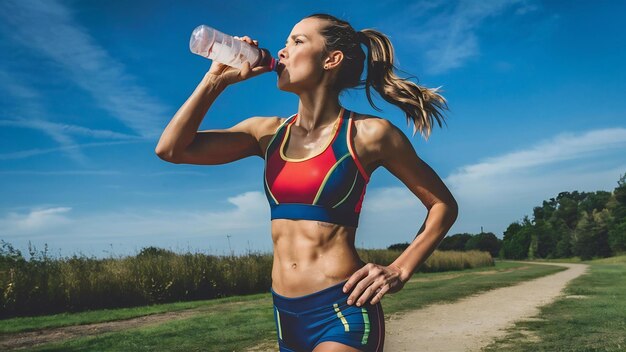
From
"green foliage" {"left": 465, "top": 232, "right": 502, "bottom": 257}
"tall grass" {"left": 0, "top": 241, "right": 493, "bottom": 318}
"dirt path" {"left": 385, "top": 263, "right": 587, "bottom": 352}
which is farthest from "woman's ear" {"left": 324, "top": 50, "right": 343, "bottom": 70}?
"green foliage" {"left": 465, "top": 232, "right": 502, "bottom": 257}

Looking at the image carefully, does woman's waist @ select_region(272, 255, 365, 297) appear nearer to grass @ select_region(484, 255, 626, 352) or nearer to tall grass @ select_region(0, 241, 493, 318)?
grass @ select_region(484, 255, 626, 352)

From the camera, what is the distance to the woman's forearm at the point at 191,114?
310 centimetres

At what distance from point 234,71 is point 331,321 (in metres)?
1.32

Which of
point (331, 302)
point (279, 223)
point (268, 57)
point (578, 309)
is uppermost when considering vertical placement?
point (268, 57)

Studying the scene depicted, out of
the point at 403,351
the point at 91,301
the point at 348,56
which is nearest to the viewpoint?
the point at 348,56

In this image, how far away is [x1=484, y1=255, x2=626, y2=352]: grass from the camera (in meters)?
9.53

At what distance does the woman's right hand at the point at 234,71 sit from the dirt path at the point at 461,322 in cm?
693

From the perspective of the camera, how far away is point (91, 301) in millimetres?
16781

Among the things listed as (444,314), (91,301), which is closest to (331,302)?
(444,314)

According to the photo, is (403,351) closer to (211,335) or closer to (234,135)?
(211,335)

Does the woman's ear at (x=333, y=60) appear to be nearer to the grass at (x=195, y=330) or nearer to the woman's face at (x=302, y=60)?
the woman's face at (x=302, y=60)

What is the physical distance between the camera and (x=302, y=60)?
3098 mm

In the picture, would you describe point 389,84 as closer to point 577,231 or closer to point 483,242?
point 577,231

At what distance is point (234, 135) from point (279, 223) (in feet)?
2.05
